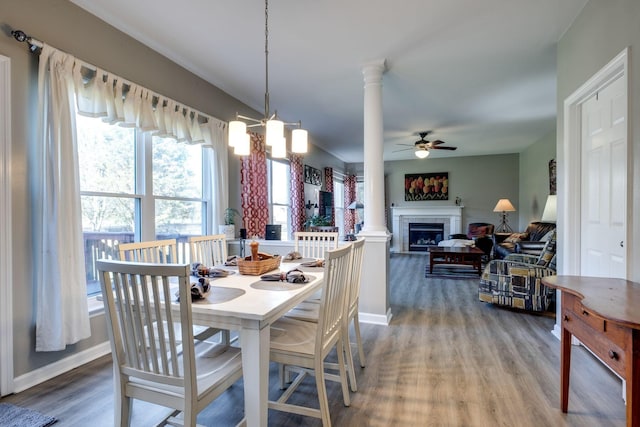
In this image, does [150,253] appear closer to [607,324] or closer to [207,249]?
[207,249]

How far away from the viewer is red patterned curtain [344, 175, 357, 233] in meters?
8.84

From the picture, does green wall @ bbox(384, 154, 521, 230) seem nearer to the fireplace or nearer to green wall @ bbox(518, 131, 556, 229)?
green wall @ bbox(518, 131, 556, 229)

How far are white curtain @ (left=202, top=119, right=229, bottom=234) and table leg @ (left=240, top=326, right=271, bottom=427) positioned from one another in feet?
Answer: 8.66

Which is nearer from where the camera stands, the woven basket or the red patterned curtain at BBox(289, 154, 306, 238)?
the woven basket

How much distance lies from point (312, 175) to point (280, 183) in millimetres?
1154

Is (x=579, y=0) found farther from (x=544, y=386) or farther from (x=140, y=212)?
(x=140, y=212)

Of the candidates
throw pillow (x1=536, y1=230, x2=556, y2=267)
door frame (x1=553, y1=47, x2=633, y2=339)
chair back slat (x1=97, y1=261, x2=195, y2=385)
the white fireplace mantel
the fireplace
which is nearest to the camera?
chair back slat (x1=97, y1=261, x2=195, y2=385)

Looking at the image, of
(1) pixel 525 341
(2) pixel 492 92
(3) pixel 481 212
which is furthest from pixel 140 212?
(3) pixel 481 212

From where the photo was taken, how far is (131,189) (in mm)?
2861

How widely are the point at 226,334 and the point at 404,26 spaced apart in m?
2.83

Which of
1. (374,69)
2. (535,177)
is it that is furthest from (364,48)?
(535,177)

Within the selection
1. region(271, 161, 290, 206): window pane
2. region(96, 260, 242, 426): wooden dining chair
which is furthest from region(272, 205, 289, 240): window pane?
region(96, 260, 242, 426): wooden dining chair

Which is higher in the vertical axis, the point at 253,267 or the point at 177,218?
the point at 177,218

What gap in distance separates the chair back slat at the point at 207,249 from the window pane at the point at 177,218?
80 cm
